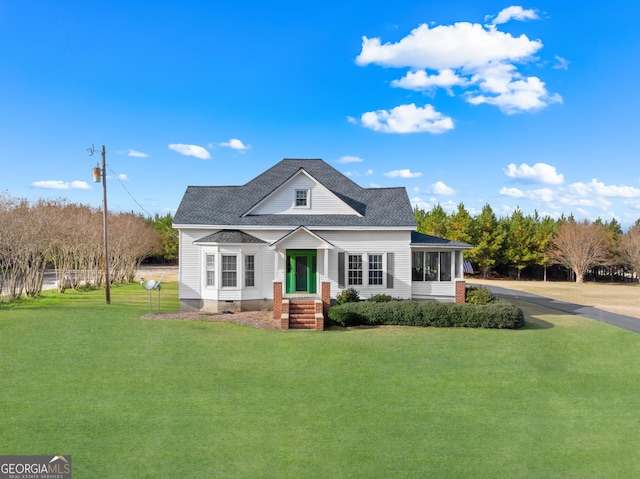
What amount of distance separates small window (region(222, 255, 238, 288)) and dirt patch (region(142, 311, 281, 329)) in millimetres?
1650

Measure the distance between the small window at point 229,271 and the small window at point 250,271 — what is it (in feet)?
1.88

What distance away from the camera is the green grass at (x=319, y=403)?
777cm

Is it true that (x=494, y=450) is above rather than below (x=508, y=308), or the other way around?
below

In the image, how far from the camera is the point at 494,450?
8.22 meters

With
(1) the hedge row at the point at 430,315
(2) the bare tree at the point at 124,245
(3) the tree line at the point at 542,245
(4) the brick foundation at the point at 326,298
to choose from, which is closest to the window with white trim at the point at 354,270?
(4) the brick foundation at the point at 326,298

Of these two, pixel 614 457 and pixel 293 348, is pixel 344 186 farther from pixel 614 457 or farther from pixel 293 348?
pixel 614 457

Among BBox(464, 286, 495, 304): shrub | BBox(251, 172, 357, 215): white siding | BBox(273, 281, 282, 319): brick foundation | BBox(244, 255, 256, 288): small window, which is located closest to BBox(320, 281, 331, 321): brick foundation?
BBox(273, 281, 282, 319): brick foundation

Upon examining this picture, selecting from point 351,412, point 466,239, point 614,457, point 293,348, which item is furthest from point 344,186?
point 466,239

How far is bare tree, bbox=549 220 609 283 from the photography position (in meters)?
53.0

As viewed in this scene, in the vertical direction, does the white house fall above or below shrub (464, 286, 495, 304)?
above

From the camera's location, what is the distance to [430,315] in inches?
786

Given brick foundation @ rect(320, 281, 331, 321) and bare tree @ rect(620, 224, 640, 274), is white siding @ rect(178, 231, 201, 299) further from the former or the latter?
bare tree @ rect(620, 224, 640, 274)

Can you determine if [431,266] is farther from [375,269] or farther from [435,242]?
[375,269]

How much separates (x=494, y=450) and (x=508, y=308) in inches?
497
